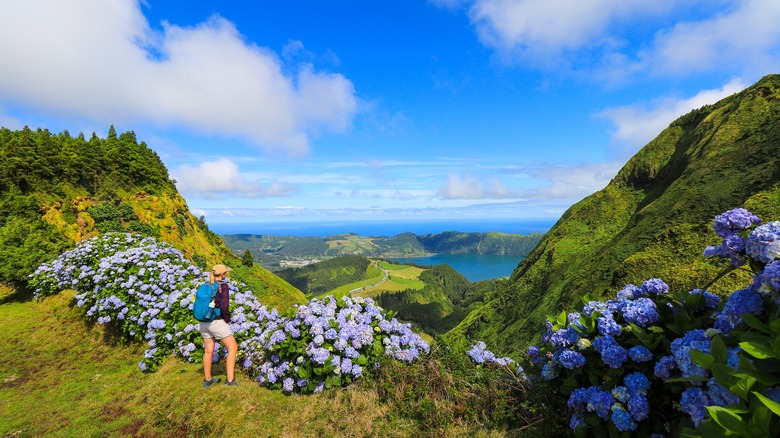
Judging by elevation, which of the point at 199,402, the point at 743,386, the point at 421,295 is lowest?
the point at 421,295

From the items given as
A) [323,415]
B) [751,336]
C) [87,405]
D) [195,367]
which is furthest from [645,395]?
[87,405]

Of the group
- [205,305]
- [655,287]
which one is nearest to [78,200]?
[205,305]

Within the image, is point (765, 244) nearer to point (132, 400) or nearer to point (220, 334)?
point (220, 334)

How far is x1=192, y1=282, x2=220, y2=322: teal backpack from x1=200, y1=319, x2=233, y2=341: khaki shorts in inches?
6.6

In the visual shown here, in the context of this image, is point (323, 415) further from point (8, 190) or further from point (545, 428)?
point (8, 190)

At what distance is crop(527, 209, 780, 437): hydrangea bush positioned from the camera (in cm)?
224

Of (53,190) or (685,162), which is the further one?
(685,162)

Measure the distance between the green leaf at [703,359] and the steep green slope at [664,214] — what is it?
806 centimetres

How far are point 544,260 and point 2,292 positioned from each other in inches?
2444

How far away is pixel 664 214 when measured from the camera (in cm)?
3269

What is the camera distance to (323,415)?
18.1ft

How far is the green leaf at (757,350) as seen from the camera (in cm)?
215

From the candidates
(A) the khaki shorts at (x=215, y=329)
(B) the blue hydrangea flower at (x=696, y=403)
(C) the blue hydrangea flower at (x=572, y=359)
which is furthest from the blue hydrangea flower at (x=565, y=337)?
(A) the khaki shorts at (x=215, y=329)

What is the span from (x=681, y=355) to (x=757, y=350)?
2.26 ft
